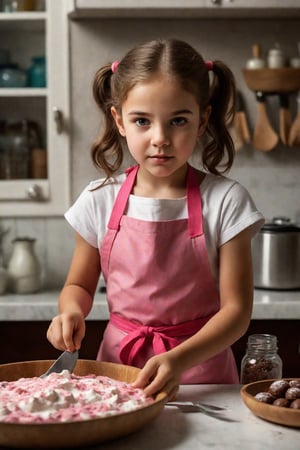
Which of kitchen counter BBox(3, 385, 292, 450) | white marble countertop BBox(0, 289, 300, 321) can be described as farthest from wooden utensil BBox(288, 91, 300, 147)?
kitchen counter BBox(3, 385, 292, 450)

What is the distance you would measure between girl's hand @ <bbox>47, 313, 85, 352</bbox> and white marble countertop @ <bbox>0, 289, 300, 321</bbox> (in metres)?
1.19

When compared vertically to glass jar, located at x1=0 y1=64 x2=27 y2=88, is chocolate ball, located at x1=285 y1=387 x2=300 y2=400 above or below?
below

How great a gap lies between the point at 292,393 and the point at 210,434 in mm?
148

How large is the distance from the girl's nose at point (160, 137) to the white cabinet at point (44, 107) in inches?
64.5

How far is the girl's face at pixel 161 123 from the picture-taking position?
1.51 metres

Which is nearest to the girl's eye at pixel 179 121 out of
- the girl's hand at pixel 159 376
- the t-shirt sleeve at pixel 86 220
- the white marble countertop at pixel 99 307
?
the t-shirt sleeve at pixel 86 220

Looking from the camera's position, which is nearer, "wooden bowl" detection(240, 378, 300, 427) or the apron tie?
"wooden bowl" detection(240, 378, 300, 427)

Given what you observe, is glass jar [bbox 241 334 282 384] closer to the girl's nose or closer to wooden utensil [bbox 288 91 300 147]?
the girl's nose

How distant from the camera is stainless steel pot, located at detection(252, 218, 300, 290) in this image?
2844 millimetres

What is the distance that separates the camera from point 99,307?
2.68 m

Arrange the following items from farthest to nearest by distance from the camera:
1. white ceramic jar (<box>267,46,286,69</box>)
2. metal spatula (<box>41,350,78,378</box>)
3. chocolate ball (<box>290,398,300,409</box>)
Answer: white ceramic jar (<box>267,46,286,69</box>)
metal spatula (<box>41,350,78,378</box>)
chocolate ball (<box>290,398,300,409</box>)

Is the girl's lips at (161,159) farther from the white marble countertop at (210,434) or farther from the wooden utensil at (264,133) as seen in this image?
the wooden utensil at (264,133)

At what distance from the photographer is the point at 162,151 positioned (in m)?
1.51

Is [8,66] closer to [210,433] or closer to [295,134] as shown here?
[295,134]
